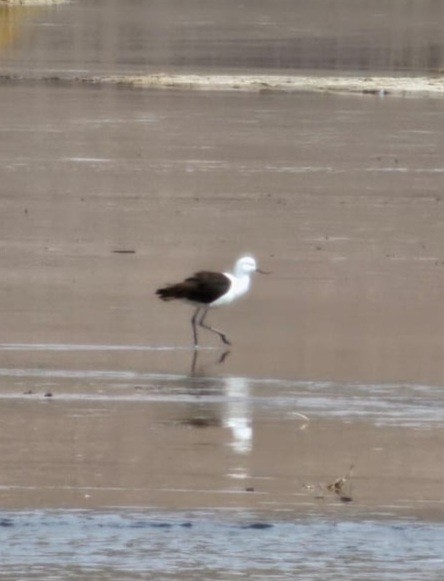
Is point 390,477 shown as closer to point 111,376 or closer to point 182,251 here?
point 111,376

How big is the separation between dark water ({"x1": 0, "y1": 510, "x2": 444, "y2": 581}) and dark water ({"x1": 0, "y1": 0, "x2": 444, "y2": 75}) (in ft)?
77.8

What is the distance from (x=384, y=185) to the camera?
19.1 meters

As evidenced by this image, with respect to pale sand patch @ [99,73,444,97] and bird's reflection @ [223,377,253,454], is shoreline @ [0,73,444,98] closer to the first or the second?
pale sand patch @ [99,73,444,97]

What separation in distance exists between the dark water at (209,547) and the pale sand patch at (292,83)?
2067 cm

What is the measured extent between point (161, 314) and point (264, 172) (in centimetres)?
732

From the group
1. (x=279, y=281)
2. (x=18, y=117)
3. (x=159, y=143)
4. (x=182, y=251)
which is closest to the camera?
(x=279, y=281)

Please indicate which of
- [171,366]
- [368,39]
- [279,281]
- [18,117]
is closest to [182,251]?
[279,281]

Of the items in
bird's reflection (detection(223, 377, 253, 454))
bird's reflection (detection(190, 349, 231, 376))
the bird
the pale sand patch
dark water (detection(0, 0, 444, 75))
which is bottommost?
bird's reflection (detection(190, 349, 231, 376))

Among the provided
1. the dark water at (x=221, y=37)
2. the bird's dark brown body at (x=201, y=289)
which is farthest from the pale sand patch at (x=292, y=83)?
the bird's dark brown body at (x=201, y=289)

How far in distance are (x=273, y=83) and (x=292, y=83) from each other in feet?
1.01

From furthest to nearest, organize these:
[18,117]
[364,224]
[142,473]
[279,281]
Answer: [18,117]
[364,224]
[279,281]
[142,473]

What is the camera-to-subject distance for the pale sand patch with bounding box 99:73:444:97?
28.2m

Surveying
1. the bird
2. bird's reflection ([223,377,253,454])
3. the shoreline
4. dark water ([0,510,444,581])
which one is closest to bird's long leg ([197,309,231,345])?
the bird

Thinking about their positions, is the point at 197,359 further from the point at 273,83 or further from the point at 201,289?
the point at 273,83
